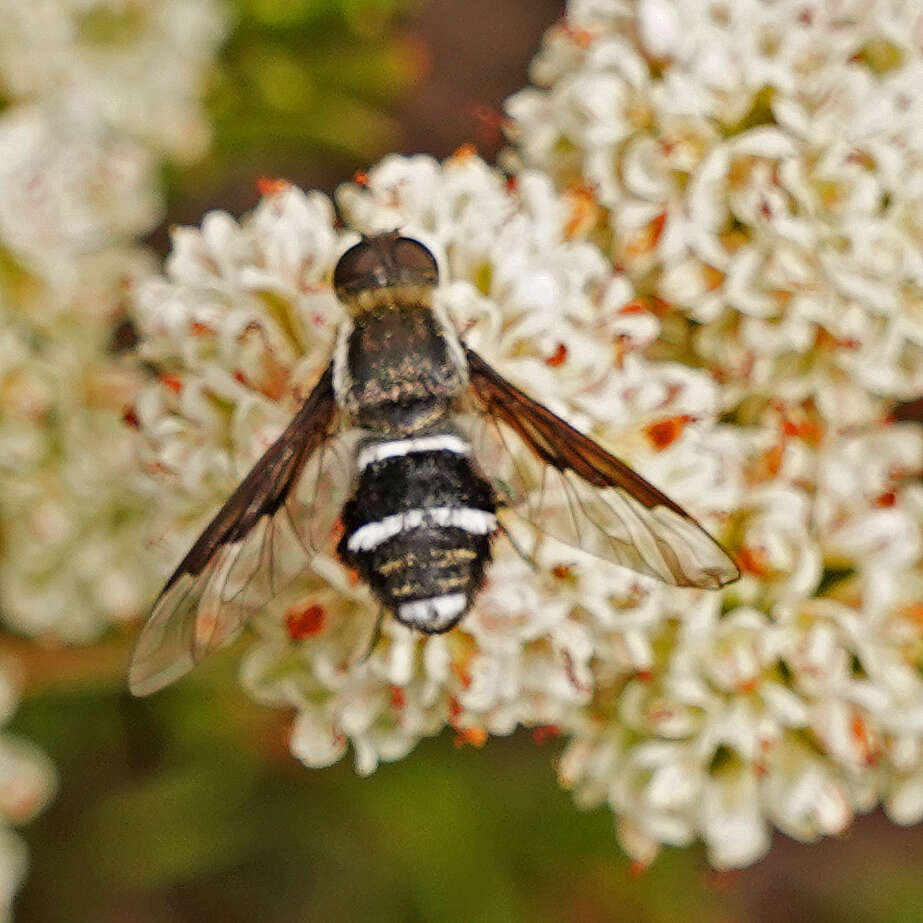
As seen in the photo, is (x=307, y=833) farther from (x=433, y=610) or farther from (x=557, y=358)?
→ (x=433, y=610)

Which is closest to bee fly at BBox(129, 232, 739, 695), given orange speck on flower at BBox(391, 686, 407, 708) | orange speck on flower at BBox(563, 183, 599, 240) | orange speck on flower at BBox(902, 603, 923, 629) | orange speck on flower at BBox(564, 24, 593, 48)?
orange speck on flower at BBox(391, 686, 407, 708)

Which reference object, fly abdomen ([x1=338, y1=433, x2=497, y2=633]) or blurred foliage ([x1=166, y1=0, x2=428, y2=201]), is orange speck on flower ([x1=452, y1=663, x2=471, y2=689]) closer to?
fly abdomen ([x1=338, y1=433, x2=497, y2=633])

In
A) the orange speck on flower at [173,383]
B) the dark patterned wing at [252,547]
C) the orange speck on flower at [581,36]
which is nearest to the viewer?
the dark patterned wing at [252,547]

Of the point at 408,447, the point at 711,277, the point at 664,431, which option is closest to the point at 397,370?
the point at 408,447

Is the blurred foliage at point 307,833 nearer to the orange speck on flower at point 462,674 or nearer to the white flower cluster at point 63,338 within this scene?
the white flower cluster at point 63,338

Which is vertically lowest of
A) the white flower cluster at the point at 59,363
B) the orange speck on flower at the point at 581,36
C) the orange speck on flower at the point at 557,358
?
the white flower cluster at the point at 59,363

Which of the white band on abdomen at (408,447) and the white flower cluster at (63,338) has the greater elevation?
the white band on abdomen at (408,447)

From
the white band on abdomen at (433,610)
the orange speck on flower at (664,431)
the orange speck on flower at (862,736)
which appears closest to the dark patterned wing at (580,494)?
the white band on abdomen at (433,610)

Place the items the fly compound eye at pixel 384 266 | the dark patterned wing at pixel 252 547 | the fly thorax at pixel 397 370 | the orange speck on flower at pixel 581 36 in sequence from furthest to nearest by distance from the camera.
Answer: the orange speck on flower at pixel 581 36
the fly compound eye at pixel 384 266
the fly thorax at pixel 397 370
the dark patterned wing at pixel 252 547

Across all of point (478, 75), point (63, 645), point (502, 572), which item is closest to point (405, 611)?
point (502, 572)
